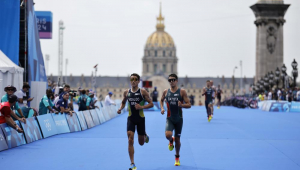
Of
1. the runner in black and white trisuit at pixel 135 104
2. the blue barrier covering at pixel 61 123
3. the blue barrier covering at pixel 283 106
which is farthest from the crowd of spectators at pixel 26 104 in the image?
the blue barrier covering at pixel 283 106

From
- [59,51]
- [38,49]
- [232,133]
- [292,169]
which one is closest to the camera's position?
[292,169]

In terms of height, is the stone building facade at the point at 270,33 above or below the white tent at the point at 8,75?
above

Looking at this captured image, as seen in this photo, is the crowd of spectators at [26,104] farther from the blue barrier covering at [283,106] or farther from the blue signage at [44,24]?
the blue barrier covering at [283,106]

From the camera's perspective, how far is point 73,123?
60.2ft

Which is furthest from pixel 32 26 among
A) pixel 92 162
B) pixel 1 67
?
pixel 92 162

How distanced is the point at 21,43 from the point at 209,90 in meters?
8.71

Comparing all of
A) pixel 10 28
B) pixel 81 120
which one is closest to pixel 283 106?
pixel 81 120

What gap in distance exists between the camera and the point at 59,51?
50594mm

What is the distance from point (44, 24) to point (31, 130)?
17.2 metres

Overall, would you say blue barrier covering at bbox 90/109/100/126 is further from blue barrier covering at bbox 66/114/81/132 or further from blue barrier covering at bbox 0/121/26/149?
blue barrier covering at bbox 0/121/26/149

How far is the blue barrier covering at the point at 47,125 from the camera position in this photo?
15.5 metres

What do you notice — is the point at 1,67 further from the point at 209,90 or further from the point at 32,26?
the point at 209,90

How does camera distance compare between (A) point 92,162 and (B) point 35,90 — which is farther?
(B) point 35,90

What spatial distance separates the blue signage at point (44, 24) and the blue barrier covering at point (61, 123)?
13.9 m
